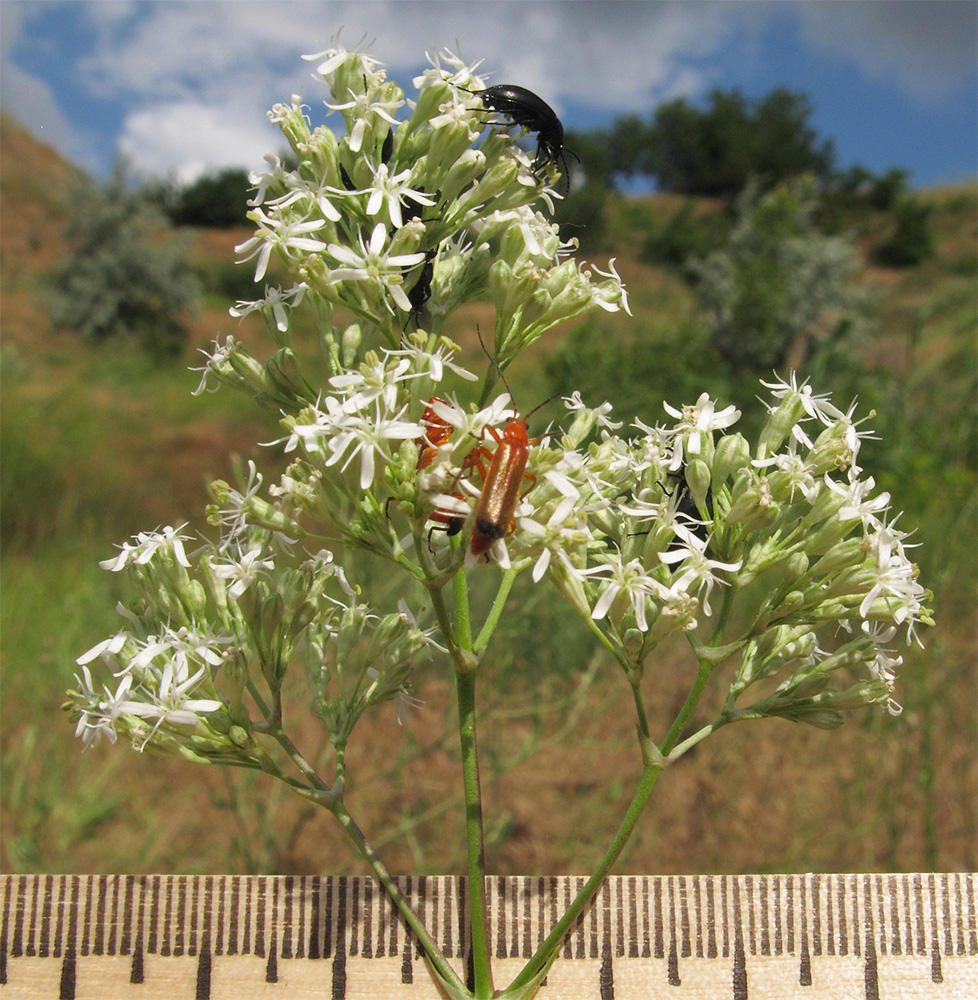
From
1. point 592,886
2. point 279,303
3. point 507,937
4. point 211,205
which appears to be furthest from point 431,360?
point 211,205

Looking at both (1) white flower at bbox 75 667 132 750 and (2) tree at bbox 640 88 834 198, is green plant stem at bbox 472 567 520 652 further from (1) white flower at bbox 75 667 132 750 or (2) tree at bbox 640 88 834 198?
(2) tree at bbox 640 88 834 198

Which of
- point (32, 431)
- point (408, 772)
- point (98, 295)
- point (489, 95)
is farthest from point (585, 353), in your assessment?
point (98, 295)

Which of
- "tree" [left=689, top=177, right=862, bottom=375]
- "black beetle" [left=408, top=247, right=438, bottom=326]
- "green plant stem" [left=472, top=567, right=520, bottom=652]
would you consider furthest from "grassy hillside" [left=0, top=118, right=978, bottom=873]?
"tree" [left=689, top=177, right=862, bottom=375]

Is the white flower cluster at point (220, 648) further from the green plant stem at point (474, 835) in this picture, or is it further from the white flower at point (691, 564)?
the white flower at point (691, 564)

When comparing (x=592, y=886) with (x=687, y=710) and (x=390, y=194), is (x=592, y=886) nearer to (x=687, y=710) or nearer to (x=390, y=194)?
(x=687, y=710)

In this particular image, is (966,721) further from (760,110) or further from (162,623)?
(760,110)

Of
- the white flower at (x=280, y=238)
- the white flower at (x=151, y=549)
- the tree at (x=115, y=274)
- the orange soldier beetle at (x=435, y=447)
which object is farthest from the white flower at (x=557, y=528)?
the tree at (x=115, y=274)
